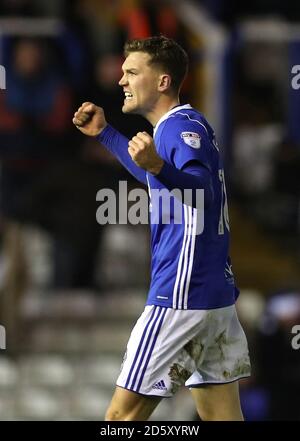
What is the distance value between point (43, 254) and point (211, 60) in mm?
2450

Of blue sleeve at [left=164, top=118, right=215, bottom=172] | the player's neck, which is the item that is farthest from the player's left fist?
the player's neck

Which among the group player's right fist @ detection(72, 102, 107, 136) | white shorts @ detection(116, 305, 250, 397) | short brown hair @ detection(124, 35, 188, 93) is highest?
short brown hair @ detection(124, 35, 188, 93)

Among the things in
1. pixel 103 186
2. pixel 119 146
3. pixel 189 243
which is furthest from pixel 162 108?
pixel 103 186

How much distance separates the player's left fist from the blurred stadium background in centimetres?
504

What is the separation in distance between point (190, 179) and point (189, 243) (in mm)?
407

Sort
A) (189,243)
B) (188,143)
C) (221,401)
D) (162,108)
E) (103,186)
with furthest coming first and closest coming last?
(103,186) → (221,401) → (162,108) → (189,243) → (188,143)

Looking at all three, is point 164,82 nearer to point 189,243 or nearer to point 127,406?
point 189,243

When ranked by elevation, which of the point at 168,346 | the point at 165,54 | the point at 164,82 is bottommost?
the point at 168,346

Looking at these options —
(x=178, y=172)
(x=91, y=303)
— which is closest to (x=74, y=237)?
(x=91, y=303)

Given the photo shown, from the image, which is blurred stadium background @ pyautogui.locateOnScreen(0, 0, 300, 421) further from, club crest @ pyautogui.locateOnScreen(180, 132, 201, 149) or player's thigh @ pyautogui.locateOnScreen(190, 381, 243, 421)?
club crest @ pyautogui.locateOnScreen(180, 132, 201, 149)

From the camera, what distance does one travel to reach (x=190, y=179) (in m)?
5.16

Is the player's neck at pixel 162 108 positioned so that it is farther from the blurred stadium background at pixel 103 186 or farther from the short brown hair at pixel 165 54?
the blurred stadium background at pixel 103 186

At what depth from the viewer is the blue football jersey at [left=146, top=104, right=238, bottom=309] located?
5488 mm

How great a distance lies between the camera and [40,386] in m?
12.5
